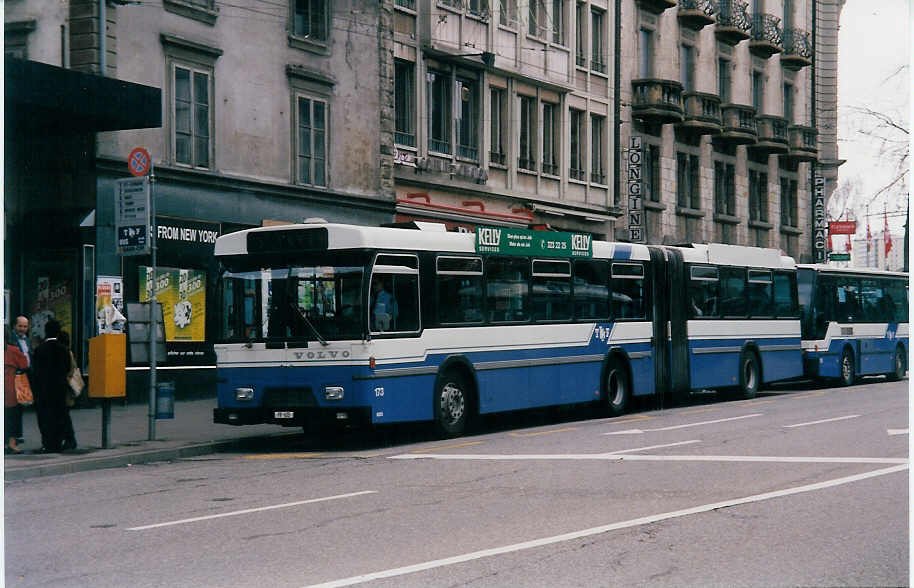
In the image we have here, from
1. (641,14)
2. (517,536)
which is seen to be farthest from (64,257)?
(641,14)

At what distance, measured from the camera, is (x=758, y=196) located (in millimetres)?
51625

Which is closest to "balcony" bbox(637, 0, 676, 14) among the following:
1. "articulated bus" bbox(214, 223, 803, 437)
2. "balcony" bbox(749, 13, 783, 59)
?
"balcony" bbox(749, 13, 783, 59)

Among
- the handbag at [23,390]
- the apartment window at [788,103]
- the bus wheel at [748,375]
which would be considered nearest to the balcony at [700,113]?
the apartment window at [788,103]

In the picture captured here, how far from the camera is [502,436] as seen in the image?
1858cm

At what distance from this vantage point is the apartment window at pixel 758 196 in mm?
51062

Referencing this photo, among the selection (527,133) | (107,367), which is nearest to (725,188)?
(527,133)

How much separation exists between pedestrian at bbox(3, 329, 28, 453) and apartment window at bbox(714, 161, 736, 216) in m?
35.2

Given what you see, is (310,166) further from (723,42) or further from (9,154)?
(723,42)

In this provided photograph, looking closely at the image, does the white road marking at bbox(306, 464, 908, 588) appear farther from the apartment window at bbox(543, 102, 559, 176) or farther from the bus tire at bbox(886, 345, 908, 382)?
the apartment window at bbox(543, 102, 559, 176)

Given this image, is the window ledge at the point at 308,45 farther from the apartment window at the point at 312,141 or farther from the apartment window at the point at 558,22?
the apartment window at the point at 558,22

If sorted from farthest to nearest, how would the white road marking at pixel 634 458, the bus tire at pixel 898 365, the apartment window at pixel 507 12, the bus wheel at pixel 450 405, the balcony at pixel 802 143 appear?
the balcony at pixel 802 143 < the apartment window at pixel 507 12 < the bus tire at pixel 898 365 < the bus wheel at pixel 450 405 < the white road marking at pixel 634 458

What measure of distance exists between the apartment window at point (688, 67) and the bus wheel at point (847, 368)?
1601 centimetres

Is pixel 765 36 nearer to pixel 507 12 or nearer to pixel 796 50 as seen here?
pixel 796 50

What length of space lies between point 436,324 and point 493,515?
25.3 feet
